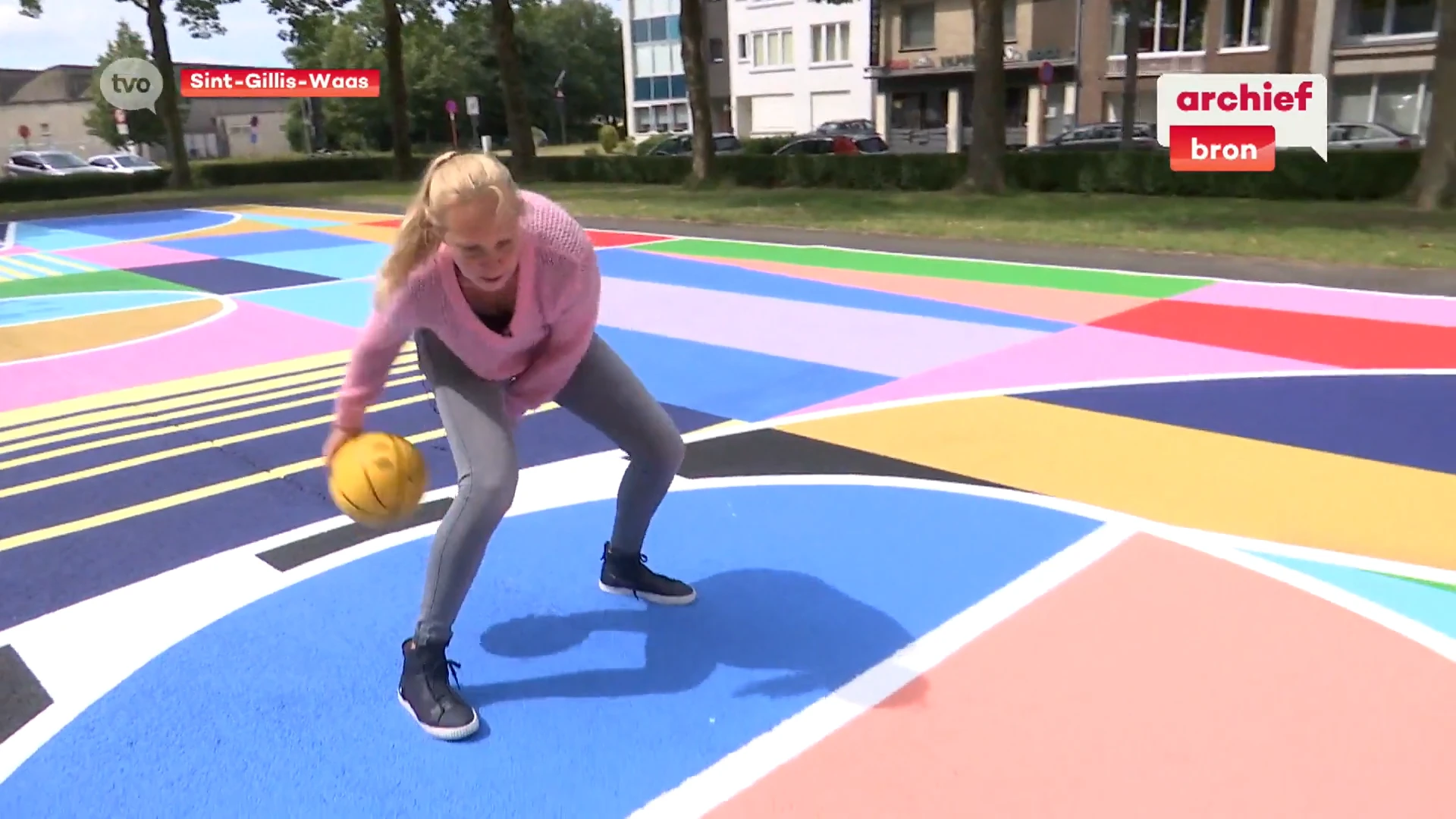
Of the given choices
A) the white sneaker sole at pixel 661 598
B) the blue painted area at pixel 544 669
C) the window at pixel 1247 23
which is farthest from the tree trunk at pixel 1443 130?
the window at pixel 1247 23

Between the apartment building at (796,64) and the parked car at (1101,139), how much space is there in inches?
770

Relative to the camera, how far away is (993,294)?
11.0m

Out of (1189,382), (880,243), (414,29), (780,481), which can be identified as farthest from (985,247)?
A: (414,29)

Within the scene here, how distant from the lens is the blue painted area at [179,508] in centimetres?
488

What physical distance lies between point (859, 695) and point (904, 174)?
23676mm

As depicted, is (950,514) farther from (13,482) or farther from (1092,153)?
(1092,153)

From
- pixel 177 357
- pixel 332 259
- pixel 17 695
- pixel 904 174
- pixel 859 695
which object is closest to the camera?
pixel 859 695

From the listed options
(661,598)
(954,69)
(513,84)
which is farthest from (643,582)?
(954,69)

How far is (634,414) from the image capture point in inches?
150

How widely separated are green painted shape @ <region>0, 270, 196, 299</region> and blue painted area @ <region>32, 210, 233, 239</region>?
522 centimetres

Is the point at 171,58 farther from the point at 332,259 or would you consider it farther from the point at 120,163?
the point at 332,259

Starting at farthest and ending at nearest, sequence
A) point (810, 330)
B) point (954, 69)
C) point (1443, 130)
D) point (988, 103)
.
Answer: point (954, 69), point (988, 103), point (1443, 130), point (810, 330)

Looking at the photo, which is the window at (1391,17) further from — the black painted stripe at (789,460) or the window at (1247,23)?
the black painted stripe at (789,460)

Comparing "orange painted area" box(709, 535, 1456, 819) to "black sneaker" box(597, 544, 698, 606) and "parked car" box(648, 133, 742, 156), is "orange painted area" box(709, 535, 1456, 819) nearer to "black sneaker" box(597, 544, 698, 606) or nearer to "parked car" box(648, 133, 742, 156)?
"black sneaker" box(597, 544, 698, 606)
